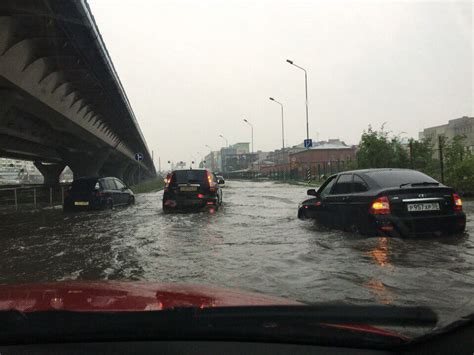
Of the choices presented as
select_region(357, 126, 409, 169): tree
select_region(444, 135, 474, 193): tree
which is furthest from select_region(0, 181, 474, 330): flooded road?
select_region(357, 126, 409, 169): tree

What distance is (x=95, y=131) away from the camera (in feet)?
95.3

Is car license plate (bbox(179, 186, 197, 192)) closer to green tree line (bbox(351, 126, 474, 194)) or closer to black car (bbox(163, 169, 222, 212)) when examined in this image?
black car (bbox(163, 169, 222, 212))

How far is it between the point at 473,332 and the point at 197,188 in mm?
14506

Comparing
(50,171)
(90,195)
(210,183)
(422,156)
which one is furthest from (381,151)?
(50,171)

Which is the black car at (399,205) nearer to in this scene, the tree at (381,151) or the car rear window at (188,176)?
the car rear window at (188,176)

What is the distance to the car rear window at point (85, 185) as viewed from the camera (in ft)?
59.9

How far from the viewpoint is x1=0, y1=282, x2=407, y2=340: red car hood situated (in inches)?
93.1

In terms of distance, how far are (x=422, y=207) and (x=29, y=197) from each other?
23.4 metres

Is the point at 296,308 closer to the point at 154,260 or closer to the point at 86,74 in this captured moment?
the point at 154,260

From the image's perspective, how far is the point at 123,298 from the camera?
2.75m

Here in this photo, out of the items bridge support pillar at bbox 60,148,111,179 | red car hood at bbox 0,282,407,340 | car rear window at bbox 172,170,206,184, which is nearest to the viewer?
red car hood at bbox 0,282,407,340

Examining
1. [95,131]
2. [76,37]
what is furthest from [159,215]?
[95,131]

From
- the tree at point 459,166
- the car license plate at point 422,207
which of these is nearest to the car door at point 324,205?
the car license plate at point 422,207

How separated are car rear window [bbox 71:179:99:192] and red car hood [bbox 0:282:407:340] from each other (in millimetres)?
15289
